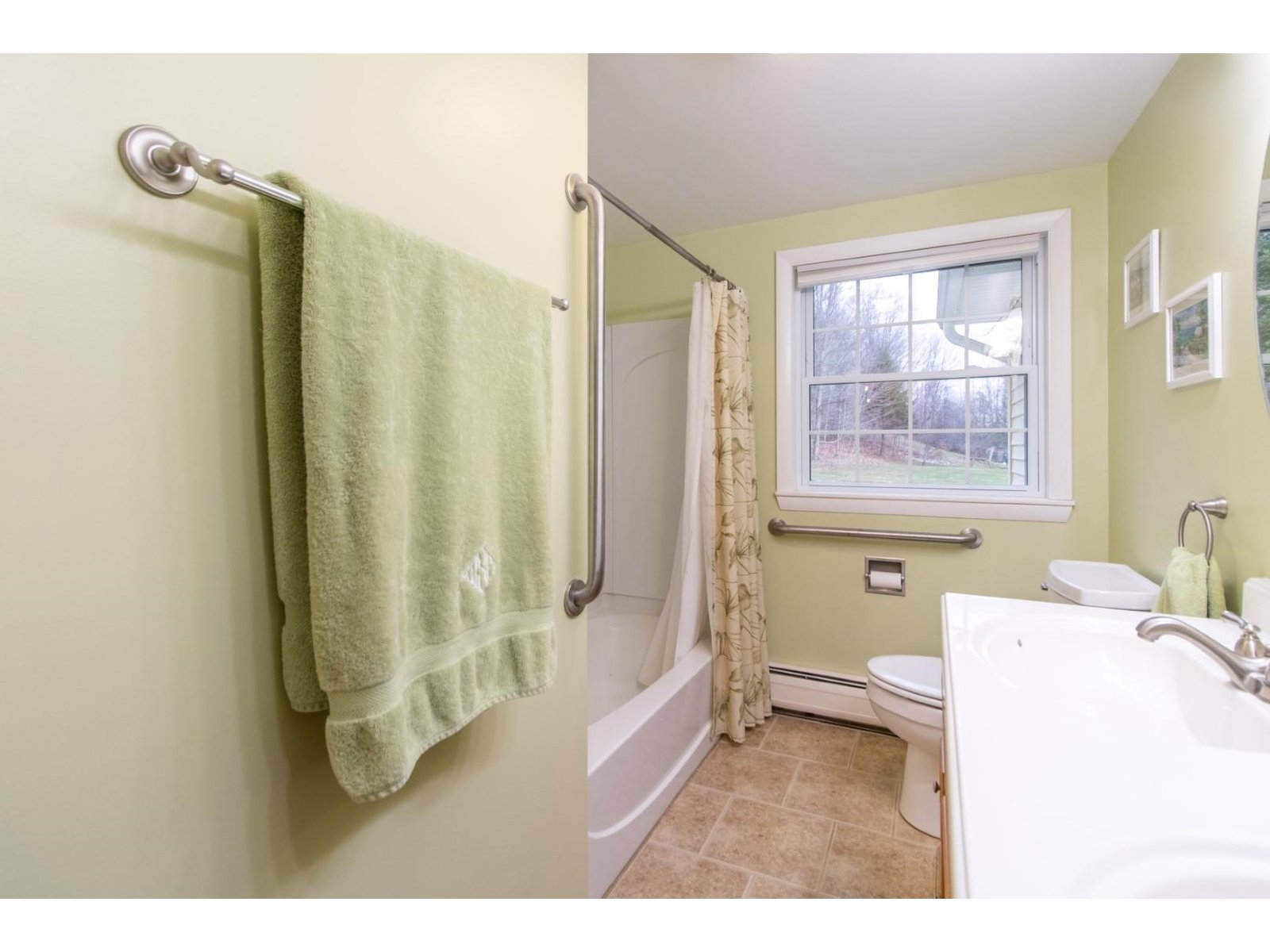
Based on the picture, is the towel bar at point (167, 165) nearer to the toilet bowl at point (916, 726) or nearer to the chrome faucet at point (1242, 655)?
the chrome faucet at point (1242, 655)

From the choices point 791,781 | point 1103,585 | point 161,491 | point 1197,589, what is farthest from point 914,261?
point 161,491

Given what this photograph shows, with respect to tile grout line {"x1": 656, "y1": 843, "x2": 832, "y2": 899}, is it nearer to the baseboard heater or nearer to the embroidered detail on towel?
the baseboard heater

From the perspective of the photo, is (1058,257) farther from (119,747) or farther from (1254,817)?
(119,747)

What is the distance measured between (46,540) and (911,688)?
1871mm

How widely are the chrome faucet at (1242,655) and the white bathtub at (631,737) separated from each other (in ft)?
3.53

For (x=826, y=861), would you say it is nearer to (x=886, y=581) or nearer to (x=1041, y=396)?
(x=886, y=581)

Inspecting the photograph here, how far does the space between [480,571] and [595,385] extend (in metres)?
0.45

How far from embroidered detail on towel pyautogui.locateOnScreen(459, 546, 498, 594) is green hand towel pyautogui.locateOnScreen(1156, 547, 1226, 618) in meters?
1.35

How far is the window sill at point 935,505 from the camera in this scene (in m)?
2.05

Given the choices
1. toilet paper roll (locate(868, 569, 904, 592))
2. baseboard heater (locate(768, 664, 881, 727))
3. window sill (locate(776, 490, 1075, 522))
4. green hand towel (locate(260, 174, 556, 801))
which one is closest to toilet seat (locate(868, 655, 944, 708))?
toilet paper roll (locate(868, 569, 904, 592))

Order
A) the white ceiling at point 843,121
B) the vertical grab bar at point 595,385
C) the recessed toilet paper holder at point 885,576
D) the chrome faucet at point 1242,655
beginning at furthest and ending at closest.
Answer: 1. the recessed toilet paper holder at point 885,576
2. the white ceiling at point 843,121
3. the vertical grab bar at point 595,385
4. the chrome faucet at point 1242,655

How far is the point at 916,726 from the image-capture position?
166 centimetres

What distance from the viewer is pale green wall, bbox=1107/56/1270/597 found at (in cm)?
109

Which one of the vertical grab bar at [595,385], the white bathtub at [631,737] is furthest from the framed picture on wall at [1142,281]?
the white bathtub at [631,737]
